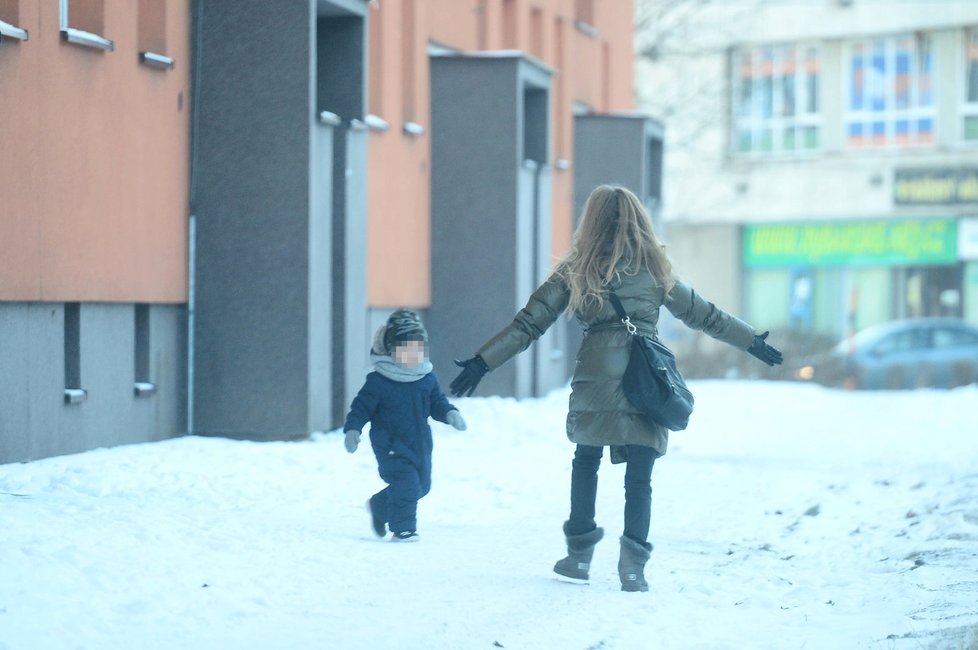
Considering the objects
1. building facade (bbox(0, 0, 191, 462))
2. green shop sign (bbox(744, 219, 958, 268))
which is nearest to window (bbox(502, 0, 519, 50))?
building facade (bbox(0, 0, 191, 462))

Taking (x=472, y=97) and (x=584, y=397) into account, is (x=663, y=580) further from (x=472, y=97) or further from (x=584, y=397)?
(x=472, y=97)

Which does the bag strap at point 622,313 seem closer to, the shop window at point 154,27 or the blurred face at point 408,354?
the blurred face at point 408,354

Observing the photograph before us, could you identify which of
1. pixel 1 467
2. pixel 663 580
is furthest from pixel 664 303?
pixel 1 467

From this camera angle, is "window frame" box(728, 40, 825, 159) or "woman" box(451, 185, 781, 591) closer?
"woman" box(451, 185, 781, 591)

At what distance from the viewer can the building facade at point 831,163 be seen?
133ft

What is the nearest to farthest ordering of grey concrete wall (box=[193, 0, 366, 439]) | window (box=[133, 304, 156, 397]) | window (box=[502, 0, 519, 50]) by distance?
window (box=[133, 304, 156, 397])
grey concrete wall (box=[193, 0, 366, 439])
window (box=[502, 0, 519, 50])

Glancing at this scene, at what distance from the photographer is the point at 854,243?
41.6 meters

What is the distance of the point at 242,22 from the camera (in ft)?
43.1

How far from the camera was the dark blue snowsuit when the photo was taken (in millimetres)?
8555

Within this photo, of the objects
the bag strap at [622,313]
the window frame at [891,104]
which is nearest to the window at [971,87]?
the window frame at [891,104]

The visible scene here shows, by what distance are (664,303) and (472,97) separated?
37.0ft

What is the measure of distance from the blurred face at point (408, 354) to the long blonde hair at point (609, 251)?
1.32 metres

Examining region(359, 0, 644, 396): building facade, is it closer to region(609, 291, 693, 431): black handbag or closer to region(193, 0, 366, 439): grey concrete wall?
Answer: region(193, 0, 366, 439): grey concrete wall

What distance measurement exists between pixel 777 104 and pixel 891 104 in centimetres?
306
